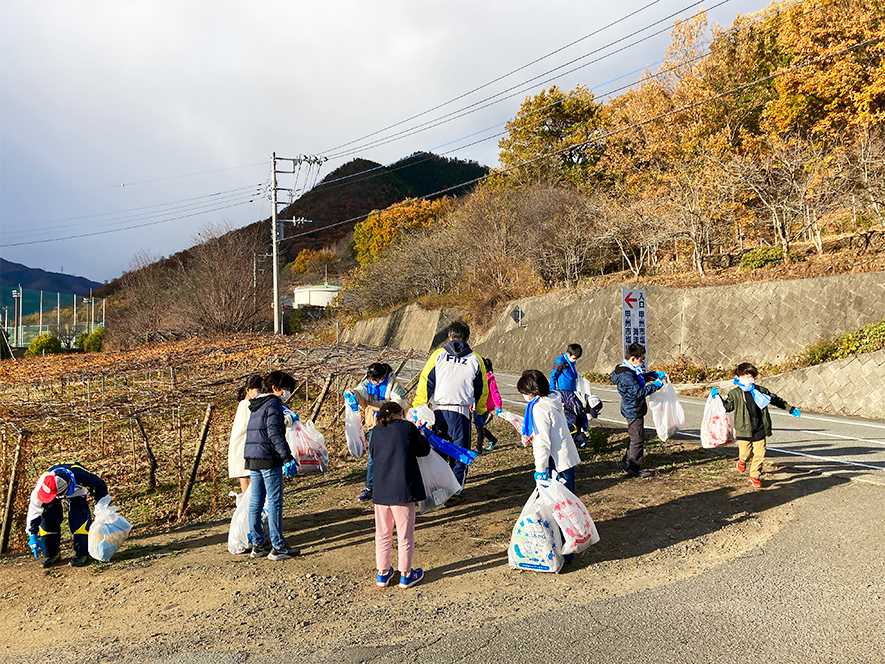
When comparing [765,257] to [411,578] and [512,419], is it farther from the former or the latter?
[411,578]

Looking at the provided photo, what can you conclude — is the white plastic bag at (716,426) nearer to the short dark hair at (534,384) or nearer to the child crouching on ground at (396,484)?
the short dark hair at (534,384)

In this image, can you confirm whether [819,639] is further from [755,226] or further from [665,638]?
[755,226]

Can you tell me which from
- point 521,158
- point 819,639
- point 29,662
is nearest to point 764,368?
point 819,639

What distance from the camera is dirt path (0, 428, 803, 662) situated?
391cm

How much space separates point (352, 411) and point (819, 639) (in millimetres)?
5173

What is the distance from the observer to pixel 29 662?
368cm

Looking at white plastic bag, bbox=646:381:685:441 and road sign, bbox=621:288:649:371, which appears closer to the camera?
white plastic bag, bbox=646:381:685:441

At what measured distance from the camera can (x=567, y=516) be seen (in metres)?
4.65

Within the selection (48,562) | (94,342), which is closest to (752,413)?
(48,562)

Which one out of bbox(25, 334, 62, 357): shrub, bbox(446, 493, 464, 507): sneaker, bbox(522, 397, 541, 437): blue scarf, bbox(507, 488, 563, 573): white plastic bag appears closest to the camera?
bbox(507, 488, 563, 573): white plastic bag

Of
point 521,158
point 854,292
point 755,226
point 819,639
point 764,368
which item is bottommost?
point 819,639

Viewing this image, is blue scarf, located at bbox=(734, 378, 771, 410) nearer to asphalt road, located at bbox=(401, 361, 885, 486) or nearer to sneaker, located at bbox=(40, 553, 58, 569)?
asphalt road, located at bbox=(401, 361, 885, 486)

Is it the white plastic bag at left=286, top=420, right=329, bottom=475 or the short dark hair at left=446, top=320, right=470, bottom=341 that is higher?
the short dark hair at left=446, top=320, right=470, bottom=341

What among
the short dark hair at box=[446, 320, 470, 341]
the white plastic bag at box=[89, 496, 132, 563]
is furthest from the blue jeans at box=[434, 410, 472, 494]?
the white plastic bag at box=[89, 496, 132, 563]
